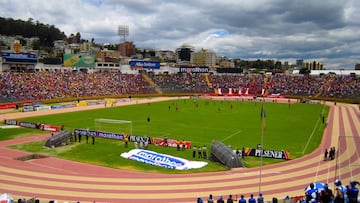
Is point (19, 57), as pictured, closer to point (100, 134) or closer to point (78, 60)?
point (78, 60)

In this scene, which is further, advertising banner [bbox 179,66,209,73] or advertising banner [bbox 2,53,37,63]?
advertising banner [bbox 179,66,209,73]

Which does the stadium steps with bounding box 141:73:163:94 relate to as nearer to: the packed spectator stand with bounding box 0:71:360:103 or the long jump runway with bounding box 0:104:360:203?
the packed spectator stand with bounding box 0:71:360:103

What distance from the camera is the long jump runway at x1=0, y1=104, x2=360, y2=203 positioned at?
19.6 m

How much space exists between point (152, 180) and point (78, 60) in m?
75.1

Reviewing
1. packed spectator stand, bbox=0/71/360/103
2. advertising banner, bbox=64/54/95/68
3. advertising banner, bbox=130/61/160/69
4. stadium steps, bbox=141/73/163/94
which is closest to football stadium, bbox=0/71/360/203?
packed spectator stand, bbox=0/71/360/103

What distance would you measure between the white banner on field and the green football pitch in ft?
2.18

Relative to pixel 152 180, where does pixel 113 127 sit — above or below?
above

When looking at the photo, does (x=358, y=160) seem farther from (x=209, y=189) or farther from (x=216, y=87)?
(x=216, y=87)

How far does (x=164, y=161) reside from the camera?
2583 centimetres

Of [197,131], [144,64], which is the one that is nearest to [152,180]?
[197,131]

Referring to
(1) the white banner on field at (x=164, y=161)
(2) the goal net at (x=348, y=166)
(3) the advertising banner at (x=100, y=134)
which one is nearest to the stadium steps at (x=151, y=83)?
(3) the advertising banner at (x=100, y=134)

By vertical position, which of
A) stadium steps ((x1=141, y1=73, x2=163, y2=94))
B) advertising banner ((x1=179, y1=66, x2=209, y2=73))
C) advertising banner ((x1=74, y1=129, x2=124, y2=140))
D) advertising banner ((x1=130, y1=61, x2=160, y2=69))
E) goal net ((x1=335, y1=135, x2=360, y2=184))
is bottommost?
advertising banner ((x1=74, y1=129, x2=124, y2=140))

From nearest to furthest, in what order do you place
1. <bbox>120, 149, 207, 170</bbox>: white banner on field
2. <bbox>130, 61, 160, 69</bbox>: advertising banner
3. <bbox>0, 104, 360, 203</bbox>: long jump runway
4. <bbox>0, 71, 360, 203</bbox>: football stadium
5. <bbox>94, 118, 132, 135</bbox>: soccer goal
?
<bbox>0, 104, 360, 203</bbox>: long jump runway
<bbox>0, 71, 360, 203</bbox>: football stadium
<bbox>120, 149, 207, 170</bbox>: white banner on field
<bbox>94, 118, 132, 135</bbox>: soccer goal
<bbox>130, 61, 160, 69</bbox>: advertising banner

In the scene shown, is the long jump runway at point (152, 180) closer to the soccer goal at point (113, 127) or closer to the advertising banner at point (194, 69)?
the soccer goal at point (113, 127)
